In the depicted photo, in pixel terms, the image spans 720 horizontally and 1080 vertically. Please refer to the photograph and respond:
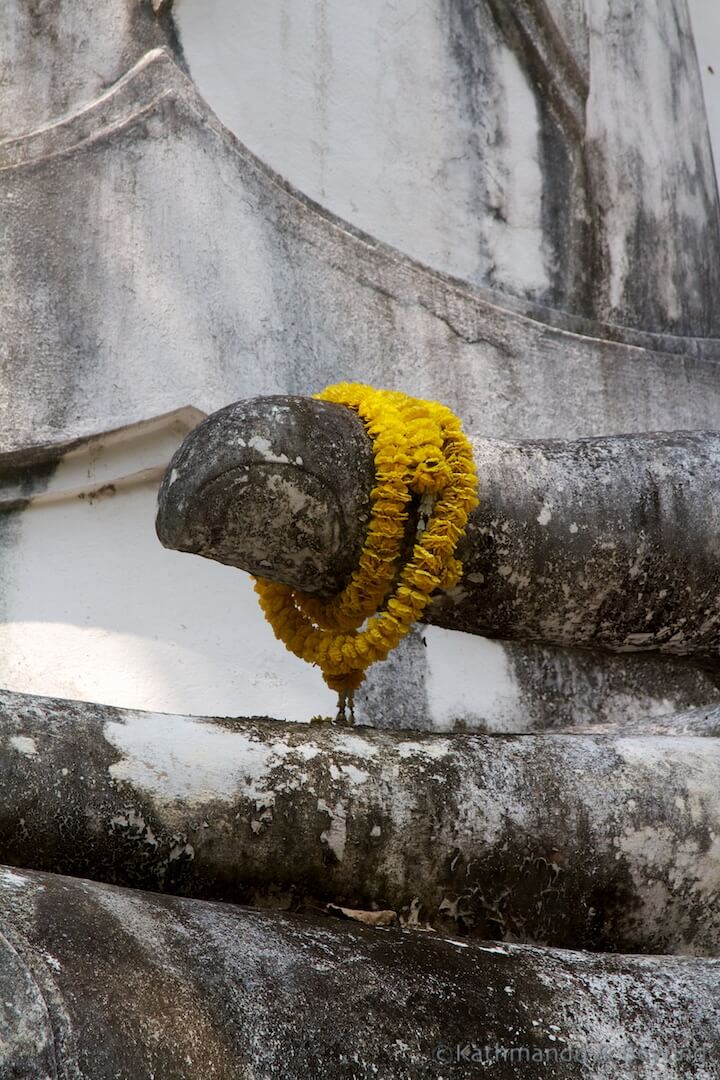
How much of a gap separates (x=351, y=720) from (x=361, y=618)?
9.0 inches

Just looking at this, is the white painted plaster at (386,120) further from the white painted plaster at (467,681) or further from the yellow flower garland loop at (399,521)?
the yellow flower garland loop at (399,521)

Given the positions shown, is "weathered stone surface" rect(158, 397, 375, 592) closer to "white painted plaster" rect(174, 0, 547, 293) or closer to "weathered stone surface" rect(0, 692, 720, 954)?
"weathered stone surface" rect(0, 692, 720, 954)

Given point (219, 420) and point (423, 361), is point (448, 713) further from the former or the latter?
point (219, 420)

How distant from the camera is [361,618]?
1.98 m

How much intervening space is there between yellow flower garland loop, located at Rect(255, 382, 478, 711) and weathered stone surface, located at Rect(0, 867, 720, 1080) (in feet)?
1.32

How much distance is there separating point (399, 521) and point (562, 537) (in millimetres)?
226

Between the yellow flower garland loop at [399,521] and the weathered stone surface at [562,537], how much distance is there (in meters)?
0.03

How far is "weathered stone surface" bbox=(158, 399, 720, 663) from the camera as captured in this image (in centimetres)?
186

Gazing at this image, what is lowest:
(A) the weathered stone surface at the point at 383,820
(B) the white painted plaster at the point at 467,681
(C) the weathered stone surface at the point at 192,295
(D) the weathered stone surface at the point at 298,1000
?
(D) the weathered stone surface at the point at 298,1000

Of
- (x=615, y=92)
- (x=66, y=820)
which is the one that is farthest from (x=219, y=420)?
(x=615, y=92)

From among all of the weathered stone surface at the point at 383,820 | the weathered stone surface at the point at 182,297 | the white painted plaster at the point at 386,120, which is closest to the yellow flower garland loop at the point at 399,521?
the weathered stone surface at the point at 383,820

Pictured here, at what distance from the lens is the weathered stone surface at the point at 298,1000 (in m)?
1.40

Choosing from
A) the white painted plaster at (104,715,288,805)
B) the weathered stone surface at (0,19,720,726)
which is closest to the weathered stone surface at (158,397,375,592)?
the white painted plaster at (104,715,288,805)

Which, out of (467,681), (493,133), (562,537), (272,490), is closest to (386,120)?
(493,133)
